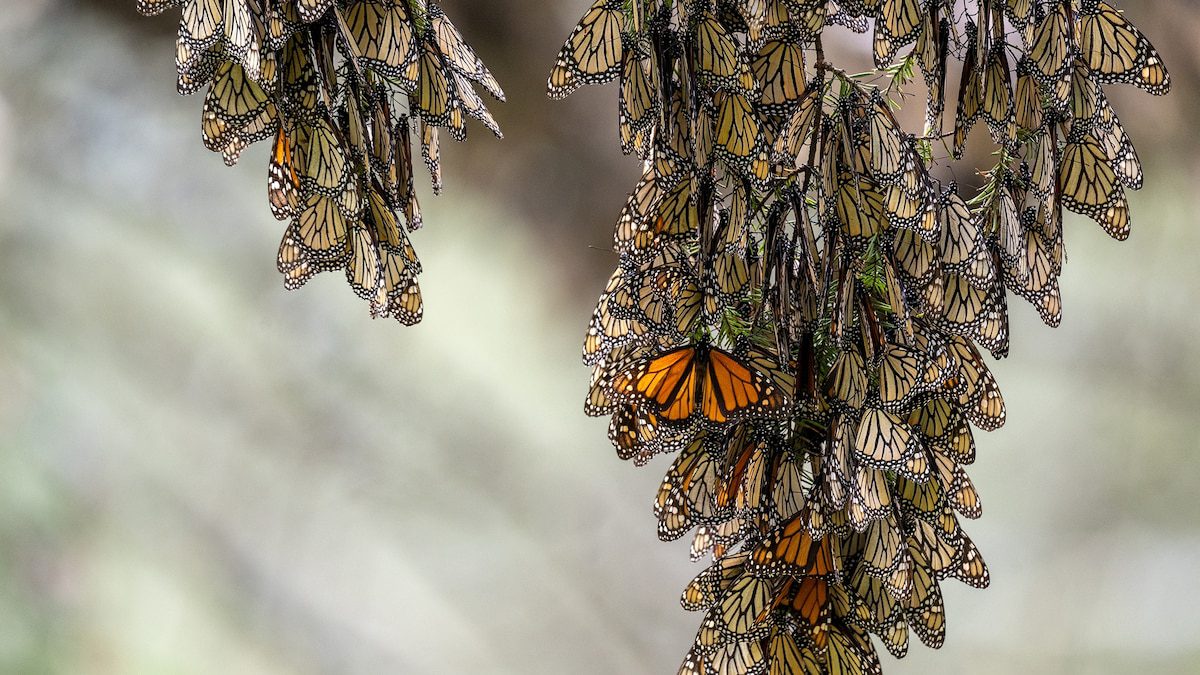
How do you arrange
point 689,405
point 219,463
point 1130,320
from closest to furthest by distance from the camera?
point 689,405 → point 219,463 → point 1130,320

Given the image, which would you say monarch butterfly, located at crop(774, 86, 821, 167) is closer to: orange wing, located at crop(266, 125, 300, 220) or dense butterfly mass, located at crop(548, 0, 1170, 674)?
dense butterfly mass, located at crop(548, 0, 1170, 674)

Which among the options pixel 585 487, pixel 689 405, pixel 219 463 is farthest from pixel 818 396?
pixel 219 463

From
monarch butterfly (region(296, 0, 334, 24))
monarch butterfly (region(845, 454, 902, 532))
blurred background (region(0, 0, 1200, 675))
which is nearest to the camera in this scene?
monarch butterfly (region(296, 0, 334, 24))

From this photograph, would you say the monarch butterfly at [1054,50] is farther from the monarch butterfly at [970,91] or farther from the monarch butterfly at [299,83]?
the monarch butterfly at [299,83]

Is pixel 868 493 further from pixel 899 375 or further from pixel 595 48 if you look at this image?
pixel 595 48

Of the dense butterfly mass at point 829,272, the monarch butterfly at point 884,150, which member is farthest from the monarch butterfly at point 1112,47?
the monarch butterfly at point 884,150

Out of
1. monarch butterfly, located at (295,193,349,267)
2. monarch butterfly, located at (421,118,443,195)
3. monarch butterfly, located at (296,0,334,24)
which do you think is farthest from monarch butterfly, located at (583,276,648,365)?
monarch butterfly, located at (296,0,334,24)

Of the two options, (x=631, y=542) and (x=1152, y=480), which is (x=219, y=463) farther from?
(x=1152, y=480)
